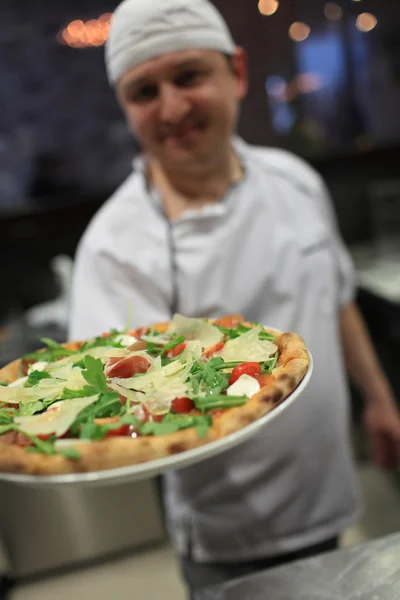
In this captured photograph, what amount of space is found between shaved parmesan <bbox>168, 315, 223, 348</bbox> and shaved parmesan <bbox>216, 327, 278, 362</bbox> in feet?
0.09

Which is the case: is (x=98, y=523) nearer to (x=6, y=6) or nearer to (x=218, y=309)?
(x=218, y=309)

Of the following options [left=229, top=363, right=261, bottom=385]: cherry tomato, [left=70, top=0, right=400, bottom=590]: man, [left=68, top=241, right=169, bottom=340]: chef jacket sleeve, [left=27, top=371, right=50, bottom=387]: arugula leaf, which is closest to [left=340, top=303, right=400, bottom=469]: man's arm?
[left=70, top=0, right=400, bottom=590]: man

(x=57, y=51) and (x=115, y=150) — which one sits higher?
(x=57, y=51)

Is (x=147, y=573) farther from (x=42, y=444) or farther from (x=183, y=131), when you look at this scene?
(x=42, y=444)

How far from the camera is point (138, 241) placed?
1.31 meters

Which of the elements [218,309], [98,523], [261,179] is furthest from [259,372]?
[98,523]

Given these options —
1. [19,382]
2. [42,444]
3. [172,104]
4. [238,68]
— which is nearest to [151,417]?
[42,444]

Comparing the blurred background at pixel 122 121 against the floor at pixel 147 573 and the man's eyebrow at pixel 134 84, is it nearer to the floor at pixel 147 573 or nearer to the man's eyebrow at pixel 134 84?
the floor at pixel 147 573

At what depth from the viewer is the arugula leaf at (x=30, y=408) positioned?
79cm

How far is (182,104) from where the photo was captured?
116 cm

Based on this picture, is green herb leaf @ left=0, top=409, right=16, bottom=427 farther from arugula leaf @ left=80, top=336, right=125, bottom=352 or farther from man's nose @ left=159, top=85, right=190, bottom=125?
man's nose @ left=159, top=85, right=190, bottom=125

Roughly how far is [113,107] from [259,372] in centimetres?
281

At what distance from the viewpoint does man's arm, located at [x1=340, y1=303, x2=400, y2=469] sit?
1544mm

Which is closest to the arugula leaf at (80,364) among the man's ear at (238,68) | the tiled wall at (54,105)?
the man's ear at (238,68)
